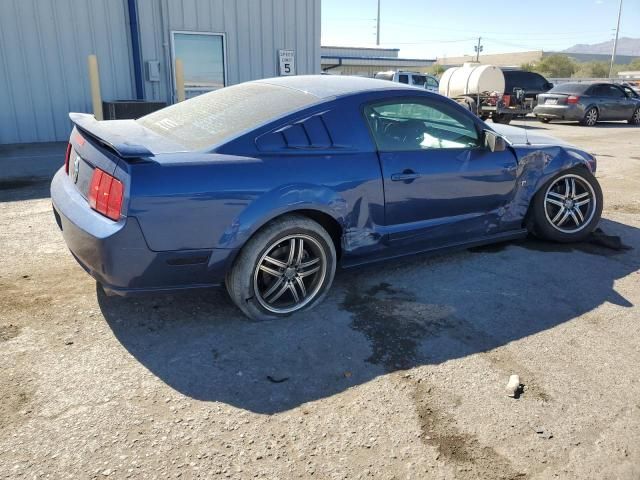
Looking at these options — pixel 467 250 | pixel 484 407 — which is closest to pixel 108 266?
pixel 484 407

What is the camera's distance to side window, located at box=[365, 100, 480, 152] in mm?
3803

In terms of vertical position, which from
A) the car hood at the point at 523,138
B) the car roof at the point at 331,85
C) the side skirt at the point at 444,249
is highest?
the car roof at the point at 331,85

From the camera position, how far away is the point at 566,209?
4.93m

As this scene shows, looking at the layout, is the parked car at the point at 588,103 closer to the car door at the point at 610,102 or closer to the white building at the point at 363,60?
the car door at the point at 610,102

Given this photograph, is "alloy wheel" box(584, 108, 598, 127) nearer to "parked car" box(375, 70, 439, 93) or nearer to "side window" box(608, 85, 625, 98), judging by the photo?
"side window" box(608, 85, 625, 98)

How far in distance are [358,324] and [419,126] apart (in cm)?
165

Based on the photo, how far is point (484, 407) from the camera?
268 centimetres

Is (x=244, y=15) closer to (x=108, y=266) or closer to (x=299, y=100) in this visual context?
(x=299, y=100)

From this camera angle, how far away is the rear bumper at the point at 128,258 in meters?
2.88

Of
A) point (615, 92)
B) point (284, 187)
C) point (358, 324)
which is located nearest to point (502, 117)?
point (615, 92)

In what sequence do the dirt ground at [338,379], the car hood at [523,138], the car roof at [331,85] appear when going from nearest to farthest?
the dirt ground at [338,379] < the car roof at [331,85] < the car hood at [523,138]

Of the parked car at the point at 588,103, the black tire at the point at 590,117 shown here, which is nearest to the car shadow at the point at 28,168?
the parked car at the point at 588,103

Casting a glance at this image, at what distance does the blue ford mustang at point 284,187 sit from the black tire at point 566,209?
0.11 meters

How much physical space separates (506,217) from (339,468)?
9.79ft
